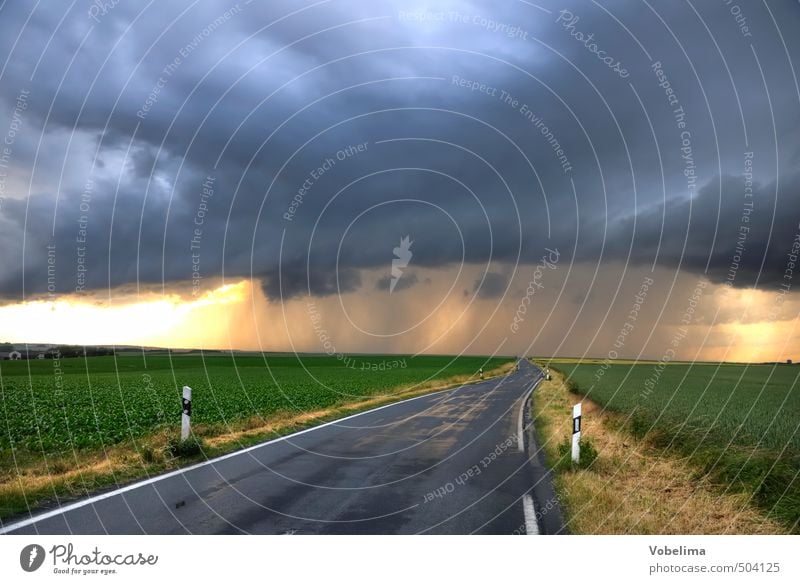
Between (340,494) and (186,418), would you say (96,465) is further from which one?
(340,494)

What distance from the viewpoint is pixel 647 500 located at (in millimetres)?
8234

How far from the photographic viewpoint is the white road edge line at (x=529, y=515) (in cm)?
675

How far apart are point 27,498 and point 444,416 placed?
47.9 feet

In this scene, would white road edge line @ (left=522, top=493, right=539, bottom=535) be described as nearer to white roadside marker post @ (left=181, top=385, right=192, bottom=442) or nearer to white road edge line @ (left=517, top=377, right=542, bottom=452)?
white road edge line @ (left=517, top=377, right=542, bottom=452)

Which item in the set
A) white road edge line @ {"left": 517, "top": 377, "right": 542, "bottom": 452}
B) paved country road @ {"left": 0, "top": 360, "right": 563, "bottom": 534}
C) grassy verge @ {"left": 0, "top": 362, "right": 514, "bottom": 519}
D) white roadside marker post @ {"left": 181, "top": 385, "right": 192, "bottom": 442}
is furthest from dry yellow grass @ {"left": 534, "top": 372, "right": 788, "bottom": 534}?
white roadside marker post @ {"left": 181, "top": 385, "right": 192, "bottom": 442}

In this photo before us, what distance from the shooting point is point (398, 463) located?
11.2 meters
